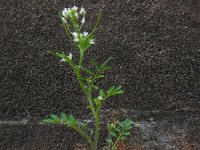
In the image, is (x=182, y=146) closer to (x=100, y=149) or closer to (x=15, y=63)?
(x=100, y=149)

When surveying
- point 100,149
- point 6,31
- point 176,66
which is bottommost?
point 100,149

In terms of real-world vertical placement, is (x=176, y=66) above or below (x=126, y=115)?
above

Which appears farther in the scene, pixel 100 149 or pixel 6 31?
pixel 6 31

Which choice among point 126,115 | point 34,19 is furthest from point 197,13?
point 34,19
